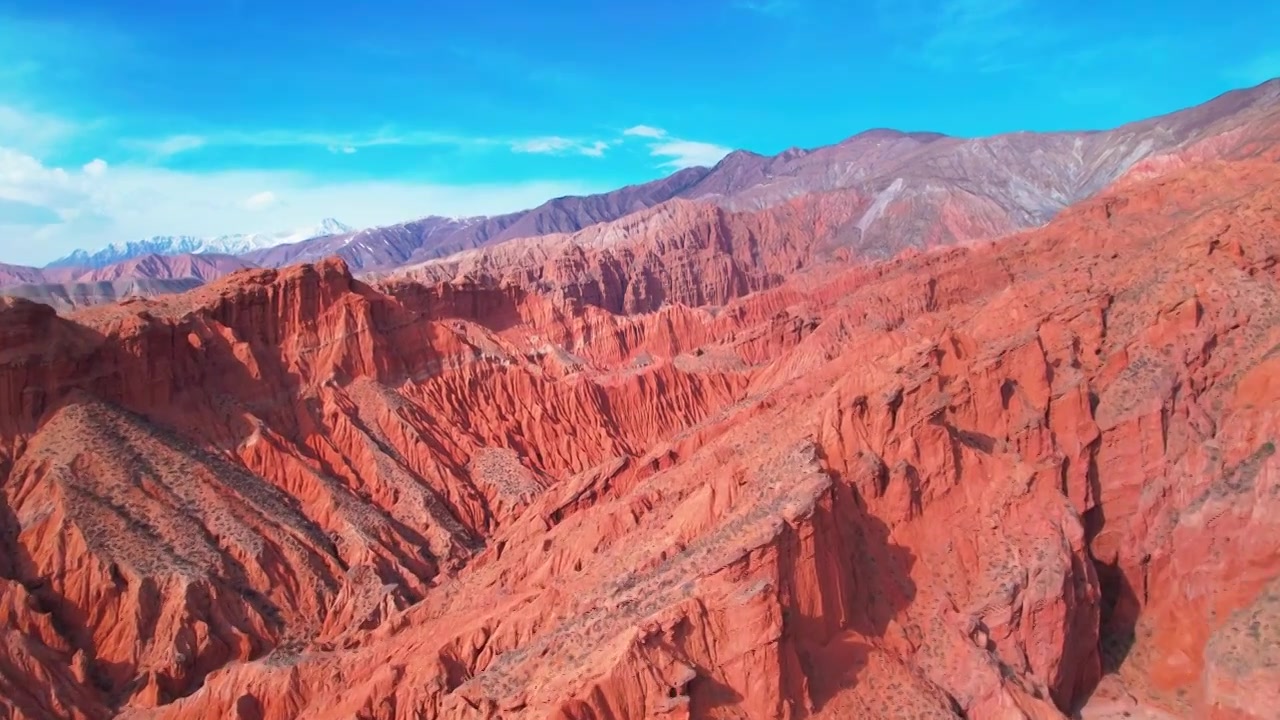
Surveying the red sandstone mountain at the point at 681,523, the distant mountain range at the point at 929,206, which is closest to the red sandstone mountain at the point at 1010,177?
the distant mountain range at the point at 929,206

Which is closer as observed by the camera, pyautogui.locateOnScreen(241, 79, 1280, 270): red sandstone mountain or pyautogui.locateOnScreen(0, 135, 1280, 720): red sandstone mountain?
pyautogui.locateOnScreen(0, 135, 1280, 720): red sandstone mountain

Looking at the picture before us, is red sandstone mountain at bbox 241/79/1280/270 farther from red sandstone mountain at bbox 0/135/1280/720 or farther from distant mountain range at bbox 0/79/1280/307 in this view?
red sandstone mountain at bbox 0/135/1280/720

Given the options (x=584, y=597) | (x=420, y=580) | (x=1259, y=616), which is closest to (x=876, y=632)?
(x=584, y=597)

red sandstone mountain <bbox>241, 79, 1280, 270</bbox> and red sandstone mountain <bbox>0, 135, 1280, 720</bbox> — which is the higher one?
red sandstone mountain <bbox>241, 79, 1280, 270</bbox>

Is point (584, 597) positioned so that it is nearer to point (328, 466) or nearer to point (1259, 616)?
point (1259, 616)

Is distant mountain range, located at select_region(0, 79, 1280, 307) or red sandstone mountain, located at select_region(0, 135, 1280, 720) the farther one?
distant mountain range, located at select_region(0, 79, 1280, 307)

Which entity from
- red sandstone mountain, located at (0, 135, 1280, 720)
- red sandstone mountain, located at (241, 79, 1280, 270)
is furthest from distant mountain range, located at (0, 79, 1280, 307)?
red sandstone mountain, located at (0, 135, 1280, 720)

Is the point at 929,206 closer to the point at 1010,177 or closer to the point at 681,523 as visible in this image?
the point at 1010,177

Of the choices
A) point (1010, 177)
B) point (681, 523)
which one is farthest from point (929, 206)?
point (681, 523)
